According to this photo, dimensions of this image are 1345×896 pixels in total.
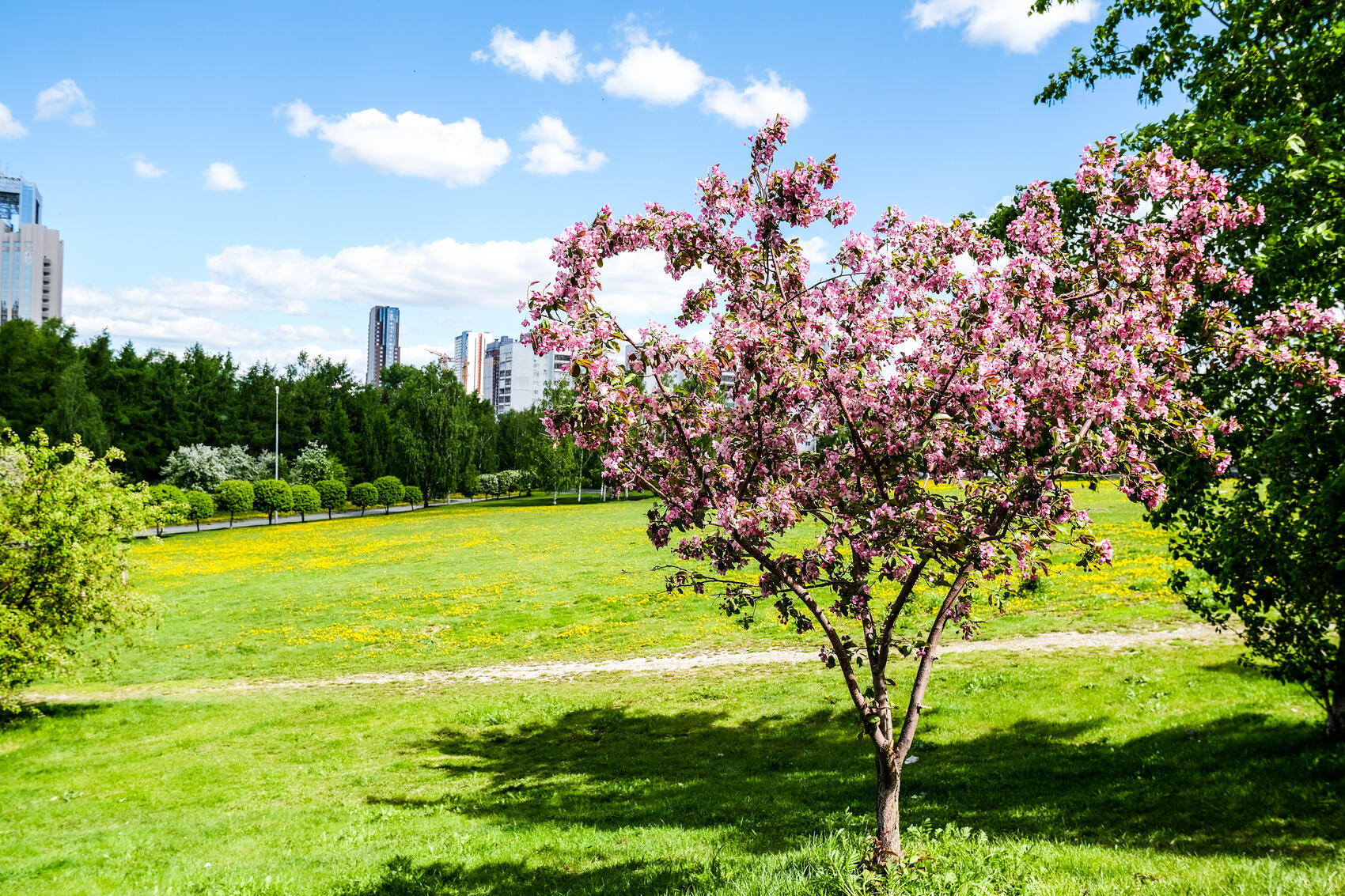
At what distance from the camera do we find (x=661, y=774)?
14516 mm

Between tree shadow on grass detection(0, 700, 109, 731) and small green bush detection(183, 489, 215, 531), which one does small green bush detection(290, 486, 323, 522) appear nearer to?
small green bush detection(183, 489, 215, 531)

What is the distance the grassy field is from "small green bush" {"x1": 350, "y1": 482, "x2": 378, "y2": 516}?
52.5 m

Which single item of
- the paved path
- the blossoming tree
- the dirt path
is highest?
the blossoming tree

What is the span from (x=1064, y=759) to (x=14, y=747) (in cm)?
2223

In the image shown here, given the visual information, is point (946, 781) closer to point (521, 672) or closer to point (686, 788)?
point (686, 788)

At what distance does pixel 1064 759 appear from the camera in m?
12.7

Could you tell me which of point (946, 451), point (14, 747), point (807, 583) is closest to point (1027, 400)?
point (946, 451)

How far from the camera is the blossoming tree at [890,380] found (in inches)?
255

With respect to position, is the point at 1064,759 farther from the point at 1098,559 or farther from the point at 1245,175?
the point at 1245,175

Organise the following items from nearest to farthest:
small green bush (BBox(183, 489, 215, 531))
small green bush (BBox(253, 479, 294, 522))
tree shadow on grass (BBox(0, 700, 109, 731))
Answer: tree shadow on grass (BBox(0, 700, 109, 731))
small green bush (BBox(183, 489, 215, 531))
small green bush (BBox(253, 479, 294, 522))

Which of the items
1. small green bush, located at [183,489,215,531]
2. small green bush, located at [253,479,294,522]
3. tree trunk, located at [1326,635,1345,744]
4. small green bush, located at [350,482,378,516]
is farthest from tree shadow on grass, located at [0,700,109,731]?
small green bush, located at [350,482,378,516]

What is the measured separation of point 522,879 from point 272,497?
234 feet

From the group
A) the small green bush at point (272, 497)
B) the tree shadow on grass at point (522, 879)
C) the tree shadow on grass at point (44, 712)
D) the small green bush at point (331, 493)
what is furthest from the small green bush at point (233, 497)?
the tree shadow on grass at point (522, 879)

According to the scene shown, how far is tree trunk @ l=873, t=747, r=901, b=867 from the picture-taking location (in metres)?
7.38
